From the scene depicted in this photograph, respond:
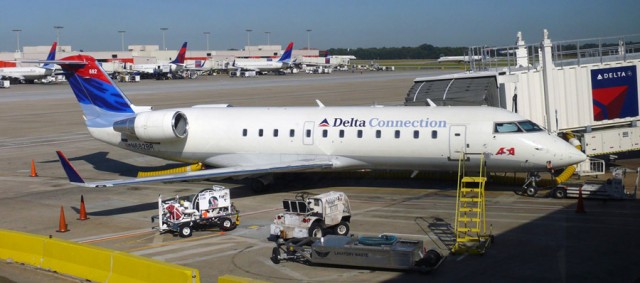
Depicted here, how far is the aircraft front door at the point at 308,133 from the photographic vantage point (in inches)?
1064

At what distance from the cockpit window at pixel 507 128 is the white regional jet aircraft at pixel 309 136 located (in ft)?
0.11

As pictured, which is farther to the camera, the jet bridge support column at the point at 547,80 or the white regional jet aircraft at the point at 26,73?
the white regional jet aircraft at the point at 26,73

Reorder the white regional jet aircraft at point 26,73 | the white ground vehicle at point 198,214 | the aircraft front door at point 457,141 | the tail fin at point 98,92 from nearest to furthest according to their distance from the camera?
the white ground vehicle at point 198,214, the aircraft front door at point 457,141, the tail fin at point 98,92, the white regional jet aircraft at point 26,73

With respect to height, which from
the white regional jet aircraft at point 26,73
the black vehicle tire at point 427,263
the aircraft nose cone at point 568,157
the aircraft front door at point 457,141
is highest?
the white regional jet aircraft at point 26,73

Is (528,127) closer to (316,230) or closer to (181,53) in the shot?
(316,230)

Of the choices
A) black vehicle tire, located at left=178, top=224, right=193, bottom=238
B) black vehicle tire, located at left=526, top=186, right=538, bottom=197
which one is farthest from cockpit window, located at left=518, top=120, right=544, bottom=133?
black vehicle tire, located at left=178, top=224, right=193, bottom=238

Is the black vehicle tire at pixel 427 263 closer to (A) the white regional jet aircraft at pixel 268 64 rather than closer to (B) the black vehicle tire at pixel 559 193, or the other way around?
(B) the black vehicle tire at pixel 559 193

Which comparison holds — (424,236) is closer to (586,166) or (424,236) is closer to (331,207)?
(331,207)

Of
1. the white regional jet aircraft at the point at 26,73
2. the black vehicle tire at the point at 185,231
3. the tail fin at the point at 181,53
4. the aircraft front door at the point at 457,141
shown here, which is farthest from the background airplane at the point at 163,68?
the black vehicle tire at the point at 185,231

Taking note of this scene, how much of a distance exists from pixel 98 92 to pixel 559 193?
18.5m

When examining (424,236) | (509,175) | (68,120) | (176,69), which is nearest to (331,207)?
(424,236)

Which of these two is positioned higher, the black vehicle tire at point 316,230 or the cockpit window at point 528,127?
the cockpit window at point 528,127

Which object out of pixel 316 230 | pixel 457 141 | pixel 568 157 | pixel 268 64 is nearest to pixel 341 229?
pixel 316 230

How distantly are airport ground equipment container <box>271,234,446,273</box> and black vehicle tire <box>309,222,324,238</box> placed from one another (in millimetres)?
923
